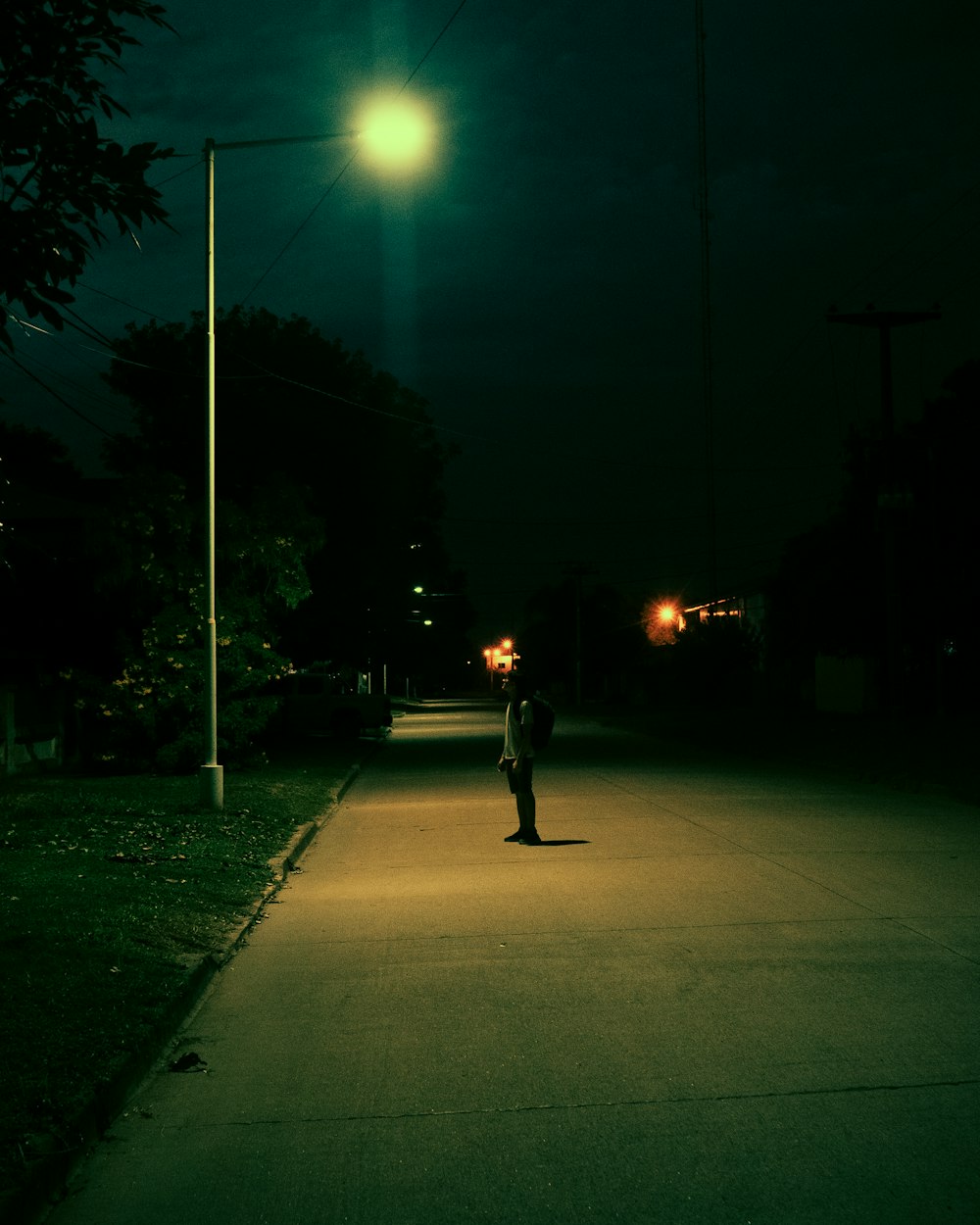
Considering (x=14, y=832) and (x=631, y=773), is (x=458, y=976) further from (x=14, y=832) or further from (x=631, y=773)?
(x=631, y=773)

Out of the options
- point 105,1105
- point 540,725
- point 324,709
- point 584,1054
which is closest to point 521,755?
point 540,725

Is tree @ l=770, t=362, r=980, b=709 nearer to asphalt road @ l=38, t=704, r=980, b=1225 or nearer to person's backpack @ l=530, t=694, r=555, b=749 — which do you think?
person's backpack @ l=530, t=694, r=555, b=749

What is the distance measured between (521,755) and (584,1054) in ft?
28.1

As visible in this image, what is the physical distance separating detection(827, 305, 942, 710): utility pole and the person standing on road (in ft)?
71.2

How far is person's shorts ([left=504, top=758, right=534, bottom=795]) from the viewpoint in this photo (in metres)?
15.3

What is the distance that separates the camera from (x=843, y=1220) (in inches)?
183

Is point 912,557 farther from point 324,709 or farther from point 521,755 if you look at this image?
point 521,755

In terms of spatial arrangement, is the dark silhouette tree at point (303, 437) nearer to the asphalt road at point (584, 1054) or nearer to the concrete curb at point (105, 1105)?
the asphalt road at point (584, 1054)

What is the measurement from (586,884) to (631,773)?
14839 millimetres

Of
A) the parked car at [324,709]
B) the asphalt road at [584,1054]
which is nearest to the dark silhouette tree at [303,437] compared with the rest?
the parked car at [324,709]

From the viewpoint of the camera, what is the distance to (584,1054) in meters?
6.79

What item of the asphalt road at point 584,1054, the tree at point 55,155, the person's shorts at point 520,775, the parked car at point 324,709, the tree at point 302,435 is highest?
the tree at point 302,435

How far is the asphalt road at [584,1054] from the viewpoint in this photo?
4996 millimetres

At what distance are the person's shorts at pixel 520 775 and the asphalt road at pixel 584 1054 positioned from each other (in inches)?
62.8
